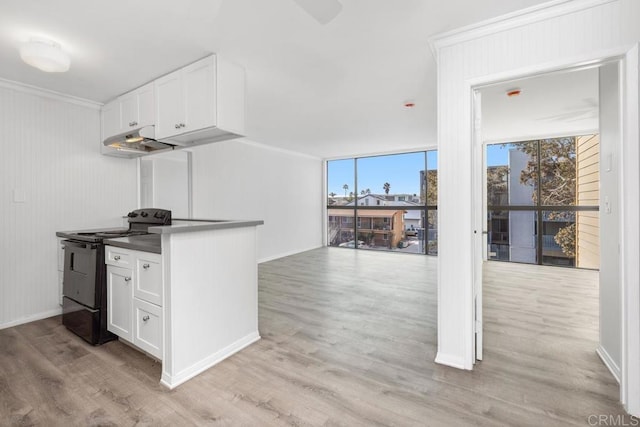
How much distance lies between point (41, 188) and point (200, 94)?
2.06 m

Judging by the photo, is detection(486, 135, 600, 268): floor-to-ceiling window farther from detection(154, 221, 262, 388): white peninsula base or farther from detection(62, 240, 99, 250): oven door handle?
detection(62, 240, 99, 250): oven door handle

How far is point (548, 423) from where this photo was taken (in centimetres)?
156

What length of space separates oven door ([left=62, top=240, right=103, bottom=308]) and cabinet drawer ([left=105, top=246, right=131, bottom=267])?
85 mm

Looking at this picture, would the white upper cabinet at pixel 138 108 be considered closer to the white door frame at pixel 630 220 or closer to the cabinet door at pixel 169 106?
the cabinet door at pixel 169 106

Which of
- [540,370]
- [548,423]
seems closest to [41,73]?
[548,423]

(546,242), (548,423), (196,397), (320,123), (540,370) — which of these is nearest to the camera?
(548,423)

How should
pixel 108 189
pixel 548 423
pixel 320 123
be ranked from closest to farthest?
pixel 548 423 → pixel 108 189 → pixel 320 123

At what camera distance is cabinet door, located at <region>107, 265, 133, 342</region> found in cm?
221

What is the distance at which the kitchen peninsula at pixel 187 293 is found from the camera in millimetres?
1895

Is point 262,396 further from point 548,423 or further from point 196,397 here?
point 548,423

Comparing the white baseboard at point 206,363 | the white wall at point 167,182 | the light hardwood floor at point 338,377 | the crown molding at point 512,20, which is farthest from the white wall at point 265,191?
the crown molding at point 512,20

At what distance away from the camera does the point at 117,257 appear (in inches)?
90.0

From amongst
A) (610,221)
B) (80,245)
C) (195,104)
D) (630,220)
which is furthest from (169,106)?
(610,221)

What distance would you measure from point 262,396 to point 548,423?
1579 millimetres
